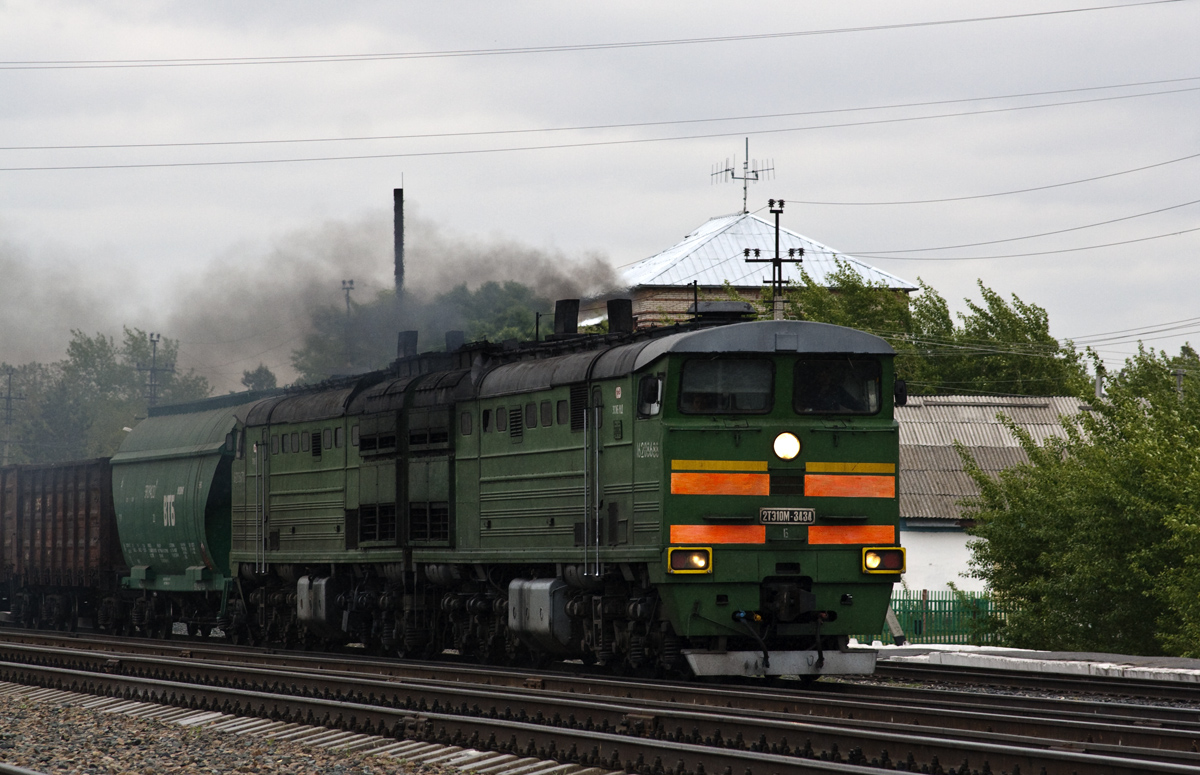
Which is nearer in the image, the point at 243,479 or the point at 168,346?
the point at 243,479

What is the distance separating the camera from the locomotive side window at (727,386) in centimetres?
1641

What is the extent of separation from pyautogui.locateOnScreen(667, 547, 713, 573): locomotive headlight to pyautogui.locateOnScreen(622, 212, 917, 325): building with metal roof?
2418 inches

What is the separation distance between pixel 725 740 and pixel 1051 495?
20.1 m

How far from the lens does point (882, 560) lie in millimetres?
16688

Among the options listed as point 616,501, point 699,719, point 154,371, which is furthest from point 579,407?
point 154,371

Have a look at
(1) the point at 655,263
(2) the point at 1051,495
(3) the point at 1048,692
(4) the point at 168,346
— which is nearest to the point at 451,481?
(3) the point at 1048,692

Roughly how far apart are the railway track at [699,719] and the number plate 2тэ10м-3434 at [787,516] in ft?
5.68

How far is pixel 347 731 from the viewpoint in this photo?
1429cm

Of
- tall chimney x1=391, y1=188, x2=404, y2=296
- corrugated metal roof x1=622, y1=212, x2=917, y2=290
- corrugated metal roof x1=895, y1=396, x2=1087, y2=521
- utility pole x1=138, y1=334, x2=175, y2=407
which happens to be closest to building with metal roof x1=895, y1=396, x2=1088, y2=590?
corrugated metal roof x1=895, y1=396, x2=1087, y2=521

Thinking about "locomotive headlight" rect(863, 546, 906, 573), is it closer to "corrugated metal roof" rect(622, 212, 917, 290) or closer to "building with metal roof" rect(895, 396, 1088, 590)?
"building with metal roof" rect(895, 396, 1088, 590)

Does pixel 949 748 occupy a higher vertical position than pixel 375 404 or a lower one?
lower

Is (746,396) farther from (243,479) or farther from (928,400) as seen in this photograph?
(928,400)

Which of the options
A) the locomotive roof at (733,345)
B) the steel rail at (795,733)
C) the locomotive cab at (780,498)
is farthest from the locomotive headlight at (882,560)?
the steel rail at (795,733)

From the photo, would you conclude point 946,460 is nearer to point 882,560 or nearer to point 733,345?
point 882,560
